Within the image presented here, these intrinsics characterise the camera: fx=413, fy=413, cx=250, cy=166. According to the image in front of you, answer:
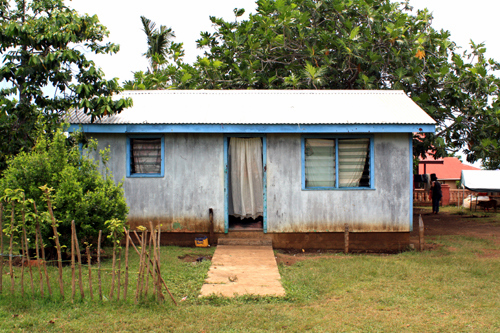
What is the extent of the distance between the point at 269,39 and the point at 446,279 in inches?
462

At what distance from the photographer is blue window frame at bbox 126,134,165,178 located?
9.44m

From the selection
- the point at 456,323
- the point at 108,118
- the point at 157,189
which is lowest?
A: the point at 456,323

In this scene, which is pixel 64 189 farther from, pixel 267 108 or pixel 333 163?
pixel 333 163

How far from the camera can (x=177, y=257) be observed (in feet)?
27.2

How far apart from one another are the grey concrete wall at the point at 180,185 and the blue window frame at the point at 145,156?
19 cm

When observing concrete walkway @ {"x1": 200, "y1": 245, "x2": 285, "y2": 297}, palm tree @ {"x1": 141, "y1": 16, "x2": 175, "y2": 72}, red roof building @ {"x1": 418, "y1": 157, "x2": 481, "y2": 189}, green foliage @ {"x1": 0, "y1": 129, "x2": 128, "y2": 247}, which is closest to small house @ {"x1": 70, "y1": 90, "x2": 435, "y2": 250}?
concrete walkway @ {"x1": 200, "y1": 245, "x2": 285, "y2": 297}

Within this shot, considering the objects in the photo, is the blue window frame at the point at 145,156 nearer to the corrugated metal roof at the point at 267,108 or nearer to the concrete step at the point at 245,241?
the corrugated metal roof at the point at 267,108

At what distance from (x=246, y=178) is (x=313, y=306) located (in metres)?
4.72

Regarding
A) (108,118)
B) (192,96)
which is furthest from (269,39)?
(108,118)

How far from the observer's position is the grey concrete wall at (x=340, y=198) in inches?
367

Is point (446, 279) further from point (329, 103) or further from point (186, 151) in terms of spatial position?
point (186, 151)

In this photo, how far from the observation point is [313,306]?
222 inches

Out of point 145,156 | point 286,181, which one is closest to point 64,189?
point 145,156

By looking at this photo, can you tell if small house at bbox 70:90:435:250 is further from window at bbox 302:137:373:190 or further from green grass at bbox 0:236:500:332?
green grass at bbox 0:236:500:332
